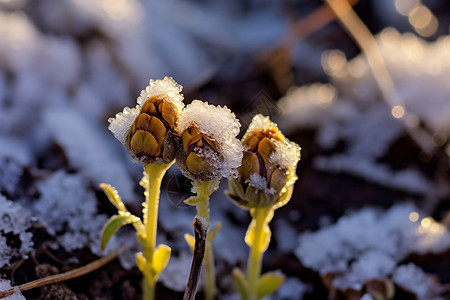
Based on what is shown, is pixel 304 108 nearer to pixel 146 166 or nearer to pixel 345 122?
pixel 345 122

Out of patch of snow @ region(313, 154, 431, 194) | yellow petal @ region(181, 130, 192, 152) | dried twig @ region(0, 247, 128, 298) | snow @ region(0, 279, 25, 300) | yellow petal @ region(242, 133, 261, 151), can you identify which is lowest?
snow @ region(0, 279, 25, 300)

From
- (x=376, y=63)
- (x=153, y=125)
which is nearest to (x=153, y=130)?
(x=153, y=125)

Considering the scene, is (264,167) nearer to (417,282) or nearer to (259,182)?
(259,182)

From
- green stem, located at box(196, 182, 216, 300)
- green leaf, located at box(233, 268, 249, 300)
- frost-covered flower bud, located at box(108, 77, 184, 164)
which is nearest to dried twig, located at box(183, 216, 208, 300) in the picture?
green stem, located at box(196, 182, 216, 300)

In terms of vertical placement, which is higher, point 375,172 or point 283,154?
point 375,172

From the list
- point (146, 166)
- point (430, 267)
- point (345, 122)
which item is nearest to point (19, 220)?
point (146, 166)

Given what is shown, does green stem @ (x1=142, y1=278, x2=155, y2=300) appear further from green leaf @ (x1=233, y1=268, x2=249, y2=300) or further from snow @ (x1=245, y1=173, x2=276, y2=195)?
snow @ (x1=245, y1=173, x2=276, y2=195)

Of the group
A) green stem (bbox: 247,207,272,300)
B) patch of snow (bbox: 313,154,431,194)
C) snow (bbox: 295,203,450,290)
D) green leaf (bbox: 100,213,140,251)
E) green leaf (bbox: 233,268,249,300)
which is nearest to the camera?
green leaf (bbox: 100,213,140,251)
